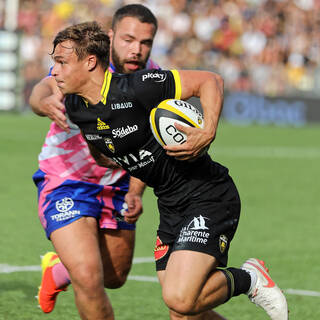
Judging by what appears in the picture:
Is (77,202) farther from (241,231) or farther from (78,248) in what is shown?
(241,231)

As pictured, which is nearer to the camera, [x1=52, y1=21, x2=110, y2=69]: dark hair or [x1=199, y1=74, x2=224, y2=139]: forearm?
[x1=199, y1=74, x2=224, y2=139]: forearm

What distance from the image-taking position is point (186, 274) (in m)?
4.93

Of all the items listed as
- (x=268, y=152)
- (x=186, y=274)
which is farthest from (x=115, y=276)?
(x=268, y=152)

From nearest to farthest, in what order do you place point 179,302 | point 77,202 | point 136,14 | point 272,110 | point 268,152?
point 179,302, point 77,202, point 136,14, point 268,152, point 272,110

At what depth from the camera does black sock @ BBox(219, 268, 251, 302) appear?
5.26 m

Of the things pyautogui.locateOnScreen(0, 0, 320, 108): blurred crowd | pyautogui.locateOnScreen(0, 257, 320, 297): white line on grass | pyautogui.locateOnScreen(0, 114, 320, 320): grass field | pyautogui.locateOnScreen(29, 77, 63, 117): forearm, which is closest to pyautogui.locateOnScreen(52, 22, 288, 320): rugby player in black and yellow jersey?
pyautogui.locateOnScreen(29, 77, 63, 117): forearm

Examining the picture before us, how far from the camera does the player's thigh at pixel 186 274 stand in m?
4.89

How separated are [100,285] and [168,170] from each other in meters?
0.89

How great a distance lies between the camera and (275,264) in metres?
8.20

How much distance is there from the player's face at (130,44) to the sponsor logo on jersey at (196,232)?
157cm

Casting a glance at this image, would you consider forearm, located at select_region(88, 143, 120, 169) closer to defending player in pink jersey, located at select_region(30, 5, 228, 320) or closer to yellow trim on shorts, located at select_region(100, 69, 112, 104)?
defending player in pink jersey, located at select_region(30, 5, 228, 320)

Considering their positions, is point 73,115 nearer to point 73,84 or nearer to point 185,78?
point 73,84

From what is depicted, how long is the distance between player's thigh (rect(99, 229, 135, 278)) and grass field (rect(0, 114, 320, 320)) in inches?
13.9

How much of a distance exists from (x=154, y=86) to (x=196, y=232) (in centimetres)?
92
